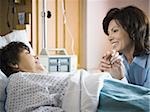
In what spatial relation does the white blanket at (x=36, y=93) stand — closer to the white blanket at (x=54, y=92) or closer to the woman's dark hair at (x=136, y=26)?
the white blanket at (x=54, y=92)

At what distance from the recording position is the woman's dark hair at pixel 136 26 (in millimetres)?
1397

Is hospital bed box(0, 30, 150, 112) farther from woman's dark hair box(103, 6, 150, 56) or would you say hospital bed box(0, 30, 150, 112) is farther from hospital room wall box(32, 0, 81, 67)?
hospital room wall box(32, 0, 81, 67)

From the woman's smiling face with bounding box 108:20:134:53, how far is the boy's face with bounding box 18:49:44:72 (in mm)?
439

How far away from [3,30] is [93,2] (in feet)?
3.39

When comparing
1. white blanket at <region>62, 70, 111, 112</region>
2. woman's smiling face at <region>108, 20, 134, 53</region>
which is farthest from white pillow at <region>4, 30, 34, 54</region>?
white blanket at <region>62, 70, 111, 112</region>

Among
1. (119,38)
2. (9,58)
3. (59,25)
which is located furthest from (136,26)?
(59,25)

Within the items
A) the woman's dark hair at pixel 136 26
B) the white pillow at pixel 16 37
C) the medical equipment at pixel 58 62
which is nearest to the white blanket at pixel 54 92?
the woman's dark hair at pixel 136 26

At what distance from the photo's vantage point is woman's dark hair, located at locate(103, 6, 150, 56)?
1.40m

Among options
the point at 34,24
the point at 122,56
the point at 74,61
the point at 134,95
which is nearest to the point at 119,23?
the point at 122,56

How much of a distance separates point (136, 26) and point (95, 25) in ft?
5.94

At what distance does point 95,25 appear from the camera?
320 centimetres

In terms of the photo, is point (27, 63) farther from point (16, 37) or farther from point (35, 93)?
point (16, 37)

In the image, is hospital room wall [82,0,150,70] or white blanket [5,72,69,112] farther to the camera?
hospital room wall [82,0,150,70]

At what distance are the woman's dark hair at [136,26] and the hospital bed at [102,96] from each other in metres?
0.36
